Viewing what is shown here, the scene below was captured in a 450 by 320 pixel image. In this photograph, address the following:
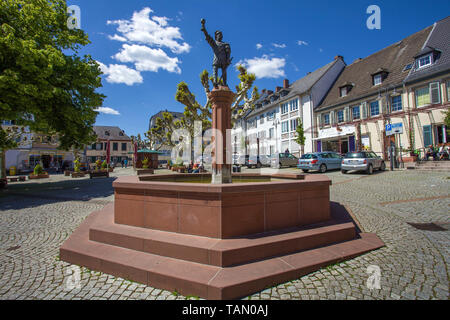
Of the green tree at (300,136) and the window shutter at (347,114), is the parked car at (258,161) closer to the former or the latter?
the green tree at (300,136)

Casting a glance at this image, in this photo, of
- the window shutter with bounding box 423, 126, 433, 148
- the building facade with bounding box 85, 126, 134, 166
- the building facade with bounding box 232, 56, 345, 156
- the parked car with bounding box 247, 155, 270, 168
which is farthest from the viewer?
the building facade with bounding box 85, 126, 134, 166

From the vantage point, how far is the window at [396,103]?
21.9m

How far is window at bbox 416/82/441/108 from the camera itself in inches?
746

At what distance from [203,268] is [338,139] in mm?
30667

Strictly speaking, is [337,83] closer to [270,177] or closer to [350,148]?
[350,148]

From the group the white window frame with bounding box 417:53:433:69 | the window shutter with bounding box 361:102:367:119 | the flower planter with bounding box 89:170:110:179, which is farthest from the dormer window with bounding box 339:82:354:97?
the flower planter with bounding box 89:170:110:179

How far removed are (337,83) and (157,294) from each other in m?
36.2

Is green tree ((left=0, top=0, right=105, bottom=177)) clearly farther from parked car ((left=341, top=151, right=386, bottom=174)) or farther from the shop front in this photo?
the shop front

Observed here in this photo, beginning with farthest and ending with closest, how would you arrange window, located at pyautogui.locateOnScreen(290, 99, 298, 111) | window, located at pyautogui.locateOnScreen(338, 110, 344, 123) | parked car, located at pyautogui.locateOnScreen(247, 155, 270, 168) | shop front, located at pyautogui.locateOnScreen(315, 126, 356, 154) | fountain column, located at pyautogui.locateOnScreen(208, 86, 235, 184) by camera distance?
window, located at pyautogui.locateOnScreen(290, 99, 298, 111), window, located at pyautogui.locateOnScreen(338, 110, 344, 123), shop front, located at pyautogui.locateOnScreen(315, 126, 356, 154), parked car, located at pyautogui.locateOnScreen(247, 155, 270, 168), fountain column, located at pyautogui.locateOnScreen(208, 86, 235, 184)

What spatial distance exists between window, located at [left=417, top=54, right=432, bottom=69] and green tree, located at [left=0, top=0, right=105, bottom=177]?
28259mm

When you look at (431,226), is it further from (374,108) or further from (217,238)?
(374,108)

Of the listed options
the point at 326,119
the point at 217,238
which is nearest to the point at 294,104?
the point at 326,119

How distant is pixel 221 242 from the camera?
3.41 meters
